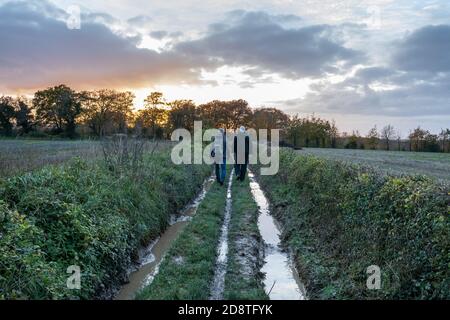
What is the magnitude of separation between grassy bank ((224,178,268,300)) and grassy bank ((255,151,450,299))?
879 millimetres

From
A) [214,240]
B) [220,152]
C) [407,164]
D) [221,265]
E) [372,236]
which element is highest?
[220,152]

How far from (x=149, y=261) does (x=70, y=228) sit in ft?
8.08

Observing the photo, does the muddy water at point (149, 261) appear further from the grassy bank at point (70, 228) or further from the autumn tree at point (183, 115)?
the autumn tree at point (183, 115)

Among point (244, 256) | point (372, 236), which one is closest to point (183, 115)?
point (244, 256)

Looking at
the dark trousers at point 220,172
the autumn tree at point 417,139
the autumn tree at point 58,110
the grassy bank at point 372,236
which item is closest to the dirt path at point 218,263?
the grassy bank at point 372,236

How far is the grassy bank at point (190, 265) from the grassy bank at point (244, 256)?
15.3 inches

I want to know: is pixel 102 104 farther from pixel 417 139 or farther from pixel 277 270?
pixel 277 270

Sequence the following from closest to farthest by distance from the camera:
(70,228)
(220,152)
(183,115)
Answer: (70,228), (220,152), (183,115)

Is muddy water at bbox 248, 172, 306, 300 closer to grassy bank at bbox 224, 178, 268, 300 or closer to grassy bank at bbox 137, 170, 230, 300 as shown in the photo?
grassy bank at bbox 224, 178, 268, 300

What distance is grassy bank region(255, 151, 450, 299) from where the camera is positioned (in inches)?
201

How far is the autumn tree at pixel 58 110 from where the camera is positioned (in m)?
69.0

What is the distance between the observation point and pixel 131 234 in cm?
850

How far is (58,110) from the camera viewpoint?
69000mm
